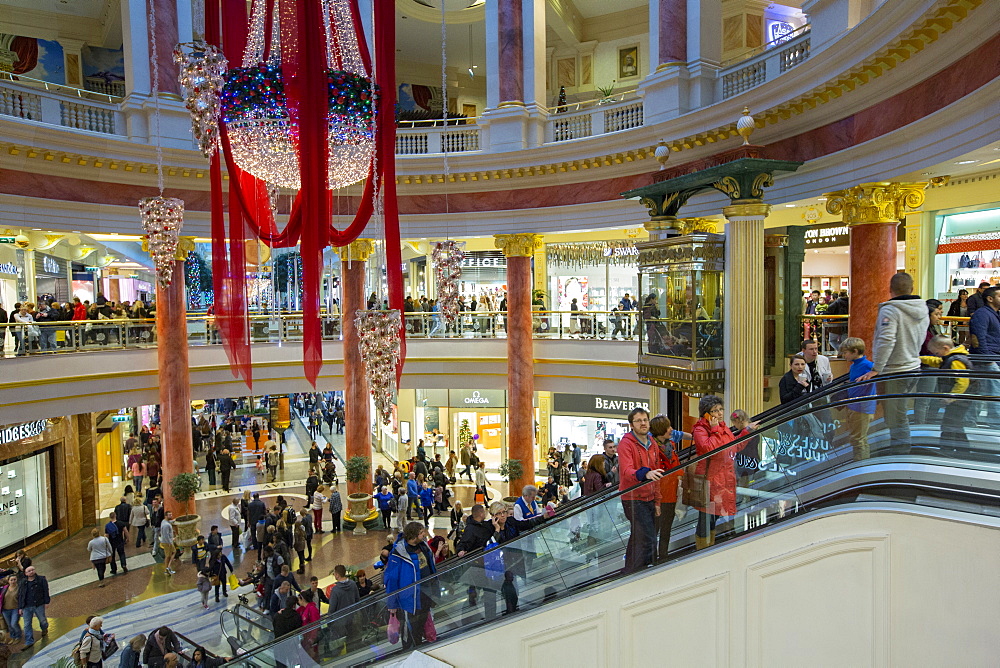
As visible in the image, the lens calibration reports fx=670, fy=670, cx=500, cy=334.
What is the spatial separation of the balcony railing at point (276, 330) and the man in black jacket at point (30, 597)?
405cm

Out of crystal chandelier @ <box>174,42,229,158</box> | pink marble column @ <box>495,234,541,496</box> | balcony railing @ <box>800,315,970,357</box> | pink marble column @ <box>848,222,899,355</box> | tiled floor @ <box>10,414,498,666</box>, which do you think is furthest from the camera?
pink marble column @ <box>495,234,541,496</box>

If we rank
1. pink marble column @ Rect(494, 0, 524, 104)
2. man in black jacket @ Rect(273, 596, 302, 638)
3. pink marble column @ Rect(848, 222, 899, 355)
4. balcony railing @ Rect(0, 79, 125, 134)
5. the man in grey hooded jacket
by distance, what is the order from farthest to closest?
1. pink marble column @ Rect(494, 0, 524, 104)
2. balcony railing @ Rect(0, 79, 125, 134)
3. pink marble column @ Rect(848, 222, 899, 355)
4. man in black jacket @ Rect(273, 596, 302, 638)
5. the man in grey hooded jacket

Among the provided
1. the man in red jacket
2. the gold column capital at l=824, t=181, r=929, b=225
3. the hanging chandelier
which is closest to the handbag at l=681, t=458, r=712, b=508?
the man in red jacket

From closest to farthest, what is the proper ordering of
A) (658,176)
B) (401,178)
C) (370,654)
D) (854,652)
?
(854,652), (370,654), (658,176), (401,178)

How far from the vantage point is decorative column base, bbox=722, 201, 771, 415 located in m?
8.33

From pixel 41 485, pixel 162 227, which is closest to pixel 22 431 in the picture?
pixel 41 485

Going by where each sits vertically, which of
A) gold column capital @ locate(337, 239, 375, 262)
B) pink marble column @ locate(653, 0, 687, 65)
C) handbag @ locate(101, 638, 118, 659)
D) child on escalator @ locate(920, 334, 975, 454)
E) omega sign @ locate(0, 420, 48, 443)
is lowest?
handbag @ locate(101, 638, 118, 659)

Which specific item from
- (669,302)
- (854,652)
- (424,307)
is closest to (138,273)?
(424,307)

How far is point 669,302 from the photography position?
932 cm

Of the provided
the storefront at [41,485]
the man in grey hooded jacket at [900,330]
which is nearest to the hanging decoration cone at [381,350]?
the man in grey hooded jacket at [900,330]

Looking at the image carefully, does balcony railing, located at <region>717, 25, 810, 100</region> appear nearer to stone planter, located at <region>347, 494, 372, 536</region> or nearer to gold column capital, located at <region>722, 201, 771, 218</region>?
gold column capital, located at <region>722, 201, 771, 218</region>

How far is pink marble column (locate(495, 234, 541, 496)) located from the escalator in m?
7.64

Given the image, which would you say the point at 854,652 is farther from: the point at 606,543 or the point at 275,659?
the point at 275,659

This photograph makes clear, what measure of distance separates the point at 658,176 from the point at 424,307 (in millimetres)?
6447
